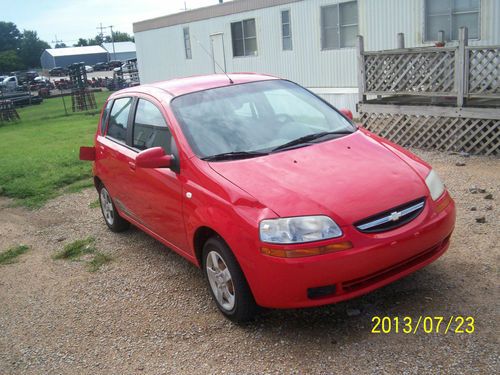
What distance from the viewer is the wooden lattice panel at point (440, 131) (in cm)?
785

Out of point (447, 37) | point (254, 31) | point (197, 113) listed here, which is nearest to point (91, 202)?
point (197, 113)

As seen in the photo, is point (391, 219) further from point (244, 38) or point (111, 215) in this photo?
point (244, 38)

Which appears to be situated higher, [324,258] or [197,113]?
[197,113]

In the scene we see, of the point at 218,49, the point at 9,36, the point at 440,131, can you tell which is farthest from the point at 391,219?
the point at 9,36

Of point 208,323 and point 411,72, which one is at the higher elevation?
point 411,72

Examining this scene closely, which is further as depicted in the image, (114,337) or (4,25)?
(4,25)

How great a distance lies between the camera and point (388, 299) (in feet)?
12.3

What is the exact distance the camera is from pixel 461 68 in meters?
7.94

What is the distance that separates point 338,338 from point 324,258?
2.07ft

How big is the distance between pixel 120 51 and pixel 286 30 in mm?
73733

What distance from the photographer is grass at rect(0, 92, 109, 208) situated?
28.7 ft

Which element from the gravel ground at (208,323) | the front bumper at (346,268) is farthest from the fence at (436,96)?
the front bumper at (346,268)

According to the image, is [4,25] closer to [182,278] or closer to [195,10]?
[195,10]

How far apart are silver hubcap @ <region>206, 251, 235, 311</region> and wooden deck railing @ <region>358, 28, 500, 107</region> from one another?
571cm
